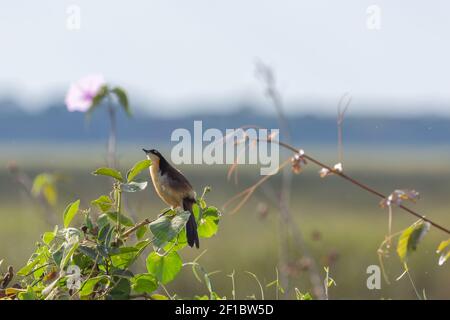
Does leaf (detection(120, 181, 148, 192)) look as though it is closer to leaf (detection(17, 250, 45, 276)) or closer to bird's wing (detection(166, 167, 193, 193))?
leaf (detection(17, 250, 45, 276))

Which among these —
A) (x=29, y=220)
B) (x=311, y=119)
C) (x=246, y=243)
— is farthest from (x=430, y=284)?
(x=311, y=119)

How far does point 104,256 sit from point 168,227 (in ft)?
0.60

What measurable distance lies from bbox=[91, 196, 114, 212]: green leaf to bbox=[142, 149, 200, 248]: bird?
228mm

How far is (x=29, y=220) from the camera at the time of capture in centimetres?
2498

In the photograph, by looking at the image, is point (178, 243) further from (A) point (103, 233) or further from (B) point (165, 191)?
(B) point (165, 191)

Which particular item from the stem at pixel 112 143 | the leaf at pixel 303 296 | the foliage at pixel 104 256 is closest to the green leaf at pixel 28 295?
the foliage at pixel 104 256

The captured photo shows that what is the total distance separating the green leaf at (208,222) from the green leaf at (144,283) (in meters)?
0.24

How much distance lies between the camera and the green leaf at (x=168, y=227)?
261 centimetres

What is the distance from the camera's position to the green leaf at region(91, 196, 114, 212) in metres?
2.81

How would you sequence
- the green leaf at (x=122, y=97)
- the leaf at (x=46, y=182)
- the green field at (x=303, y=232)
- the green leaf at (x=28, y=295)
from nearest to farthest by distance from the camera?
the green leaf at (x=28, y=295)
the green leaf at (x=122, y=97)
the leaf at (x=46, y=182)
the green field at (x=303, y=232)

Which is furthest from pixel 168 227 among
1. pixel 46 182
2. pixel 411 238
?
pixel 46 182

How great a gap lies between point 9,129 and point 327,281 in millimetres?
107437

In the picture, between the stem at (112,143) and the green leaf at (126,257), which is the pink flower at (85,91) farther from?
the green leaf at (126,257)

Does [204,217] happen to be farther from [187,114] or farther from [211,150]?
[187,114]
